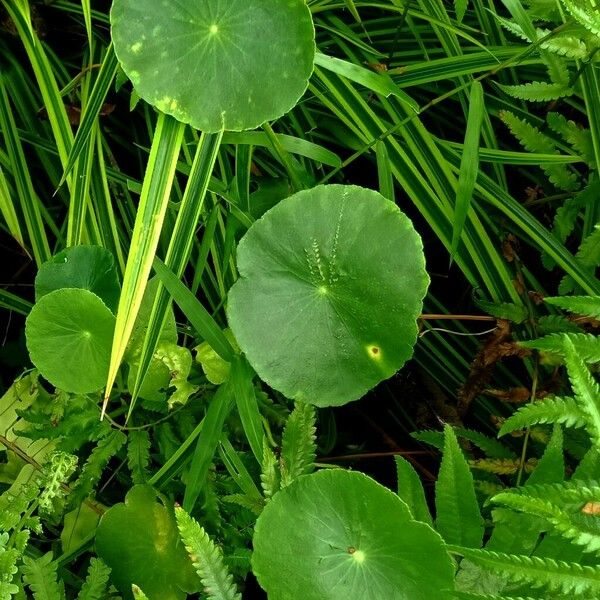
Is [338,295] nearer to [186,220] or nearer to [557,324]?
[186,220]

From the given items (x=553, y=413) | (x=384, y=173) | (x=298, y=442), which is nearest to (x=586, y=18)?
(x=384, y=173)

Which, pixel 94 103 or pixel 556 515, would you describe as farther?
pixel 94 103

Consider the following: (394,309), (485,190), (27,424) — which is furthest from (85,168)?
(485,190)

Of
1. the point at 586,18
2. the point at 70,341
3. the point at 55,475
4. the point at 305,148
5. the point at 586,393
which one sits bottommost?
the point at 55,475

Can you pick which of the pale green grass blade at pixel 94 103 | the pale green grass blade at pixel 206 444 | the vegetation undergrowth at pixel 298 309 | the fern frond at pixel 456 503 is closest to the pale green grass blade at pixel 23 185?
the vegetation undergrowth at pixel 298 309

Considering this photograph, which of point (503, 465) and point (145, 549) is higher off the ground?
point (503, 465)

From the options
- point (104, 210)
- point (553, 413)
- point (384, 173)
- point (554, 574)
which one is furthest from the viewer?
point (104, 210)

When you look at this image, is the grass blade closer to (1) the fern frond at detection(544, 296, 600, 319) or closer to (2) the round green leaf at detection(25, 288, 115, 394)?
(2) the round green leaf at detection(25, 288, 115, 394)

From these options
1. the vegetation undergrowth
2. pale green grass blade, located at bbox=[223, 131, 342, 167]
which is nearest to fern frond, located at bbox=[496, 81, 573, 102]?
the vegetation undergrowth
